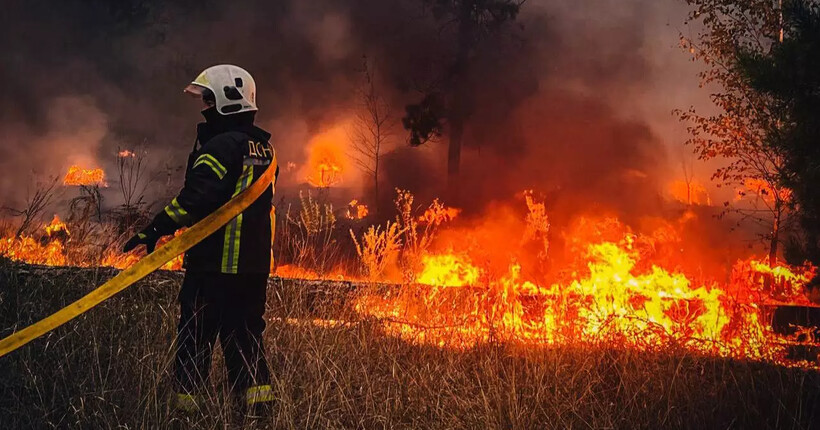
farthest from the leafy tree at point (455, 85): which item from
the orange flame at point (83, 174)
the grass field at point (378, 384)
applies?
the grass field at point (378, 384)

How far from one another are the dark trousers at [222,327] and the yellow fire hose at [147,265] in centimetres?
32

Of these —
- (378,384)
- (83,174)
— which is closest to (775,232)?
(378,384)

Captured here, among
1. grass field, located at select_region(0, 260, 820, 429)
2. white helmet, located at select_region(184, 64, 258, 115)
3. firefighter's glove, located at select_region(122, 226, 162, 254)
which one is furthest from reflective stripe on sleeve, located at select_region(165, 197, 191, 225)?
grass field, located at select_region(0, 260, 820, 429)

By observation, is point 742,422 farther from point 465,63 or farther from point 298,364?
point 465,63

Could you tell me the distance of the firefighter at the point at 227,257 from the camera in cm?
393

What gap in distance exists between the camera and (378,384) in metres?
4.54

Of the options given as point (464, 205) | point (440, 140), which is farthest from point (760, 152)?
point (440, 140)

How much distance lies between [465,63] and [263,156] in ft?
47.0

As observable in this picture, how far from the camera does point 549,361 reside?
502 centimetres

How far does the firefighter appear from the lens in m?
3.93

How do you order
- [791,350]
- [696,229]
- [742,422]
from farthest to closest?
[696,229], [791,350], [742,422]

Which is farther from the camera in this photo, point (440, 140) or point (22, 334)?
point (440, 140)

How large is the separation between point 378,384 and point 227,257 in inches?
53.7

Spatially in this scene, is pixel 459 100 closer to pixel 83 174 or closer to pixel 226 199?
pixel 83 174
